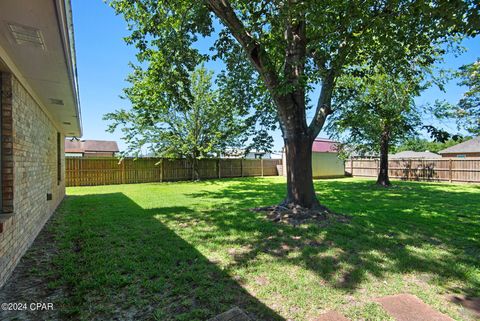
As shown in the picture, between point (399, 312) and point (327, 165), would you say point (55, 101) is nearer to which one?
point (399, 312)

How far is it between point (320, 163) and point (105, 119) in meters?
15.0

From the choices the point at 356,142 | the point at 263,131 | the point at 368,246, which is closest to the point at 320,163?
the point at 356,142

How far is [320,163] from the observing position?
1980 cm

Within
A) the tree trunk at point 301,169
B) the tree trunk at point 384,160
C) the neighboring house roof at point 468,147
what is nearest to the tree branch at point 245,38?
the tree trunk at point 301,169

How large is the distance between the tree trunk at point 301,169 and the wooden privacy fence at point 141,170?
11.5m

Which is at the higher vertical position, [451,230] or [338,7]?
[338,7]

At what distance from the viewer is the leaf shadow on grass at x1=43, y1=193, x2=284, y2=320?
2244 mm

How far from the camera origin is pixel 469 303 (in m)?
2.37

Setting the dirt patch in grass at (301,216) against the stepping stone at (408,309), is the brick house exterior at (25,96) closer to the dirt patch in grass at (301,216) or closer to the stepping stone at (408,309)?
the stepping stone at (408,309)

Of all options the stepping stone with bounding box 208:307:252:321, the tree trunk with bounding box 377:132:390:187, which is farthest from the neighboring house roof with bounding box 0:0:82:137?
the tree trunk with bounding box 377:132:390:187

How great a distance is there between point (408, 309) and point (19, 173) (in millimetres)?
4779

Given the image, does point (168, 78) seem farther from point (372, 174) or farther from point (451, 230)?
point (372, 174)

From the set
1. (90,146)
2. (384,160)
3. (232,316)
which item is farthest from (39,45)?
(90,146)

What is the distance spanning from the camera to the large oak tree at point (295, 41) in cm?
422
